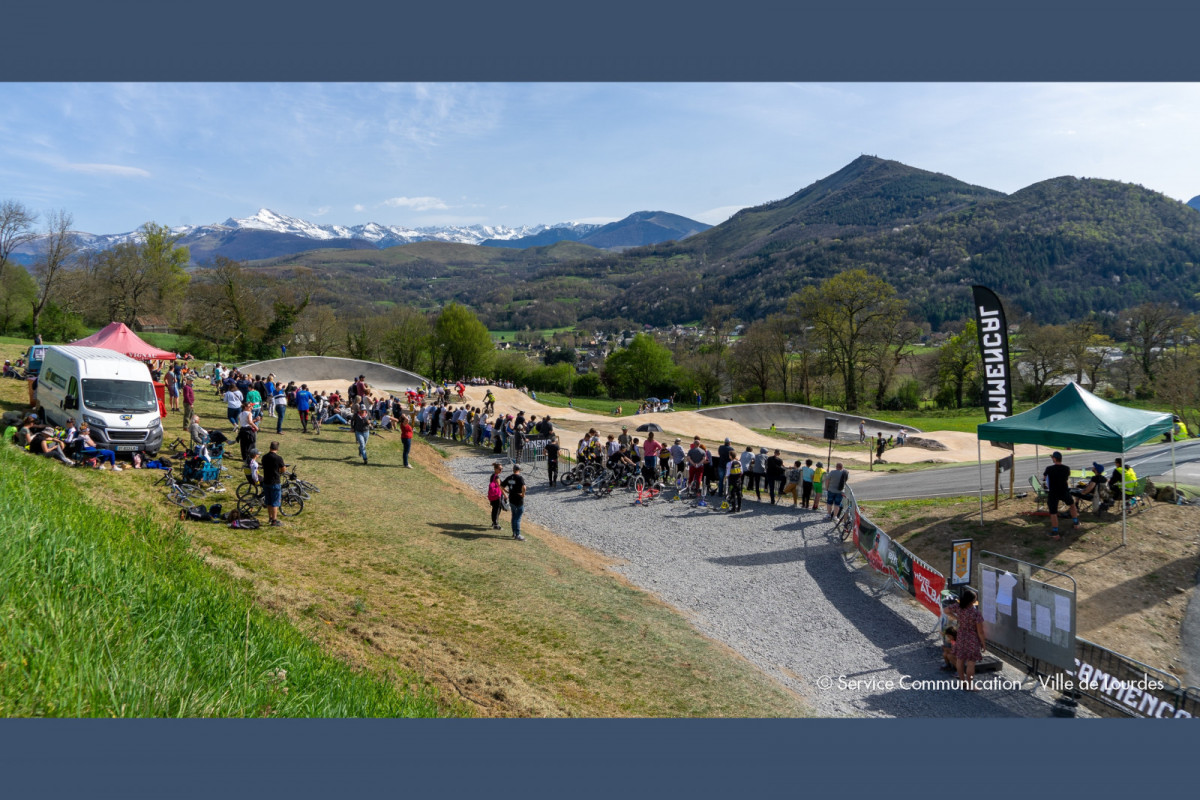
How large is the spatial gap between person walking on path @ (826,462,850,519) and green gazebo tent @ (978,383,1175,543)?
322 centimetres

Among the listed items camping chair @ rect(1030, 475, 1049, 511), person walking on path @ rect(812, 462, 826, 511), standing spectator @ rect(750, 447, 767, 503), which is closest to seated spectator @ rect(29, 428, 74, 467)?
standing spectator @ rect(750, 447, 767, 503)

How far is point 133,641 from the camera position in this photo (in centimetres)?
426

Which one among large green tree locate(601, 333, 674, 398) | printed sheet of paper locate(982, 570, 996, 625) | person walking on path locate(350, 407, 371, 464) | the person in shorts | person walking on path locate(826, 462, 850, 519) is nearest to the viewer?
printed sheet of paper locate(982, 570, 996, 625)

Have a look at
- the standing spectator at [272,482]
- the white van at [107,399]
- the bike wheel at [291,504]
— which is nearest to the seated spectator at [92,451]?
the white van at [107,399]

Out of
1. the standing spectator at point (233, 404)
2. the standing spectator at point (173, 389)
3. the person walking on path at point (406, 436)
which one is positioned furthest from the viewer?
the standing spectator at point (173, 389)

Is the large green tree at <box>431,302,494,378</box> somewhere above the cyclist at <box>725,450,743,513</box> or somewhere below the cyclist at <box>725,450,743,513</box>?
above

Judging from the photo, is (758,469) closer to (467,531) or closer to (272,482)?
(467,531)

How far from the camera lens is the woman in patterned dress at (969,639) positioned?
766 centimetres

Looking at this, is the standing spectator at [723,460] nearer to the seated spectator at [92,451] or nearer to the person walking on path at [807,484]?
the person walking on path at [807,484]

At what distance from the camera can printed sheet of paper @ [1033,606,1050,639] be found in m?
7.84

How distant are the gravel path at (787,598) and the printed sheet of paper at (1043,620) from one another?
628mm

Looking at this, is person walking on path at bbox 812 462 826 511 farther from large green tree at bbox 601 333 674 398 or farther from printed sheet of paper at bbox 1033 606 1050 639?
large green tree at bbox 601 333 674 398

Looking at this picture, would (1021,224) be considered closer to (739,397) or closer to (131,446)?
(739,397)

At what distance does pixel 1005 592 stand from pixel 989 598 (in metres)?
0.26
